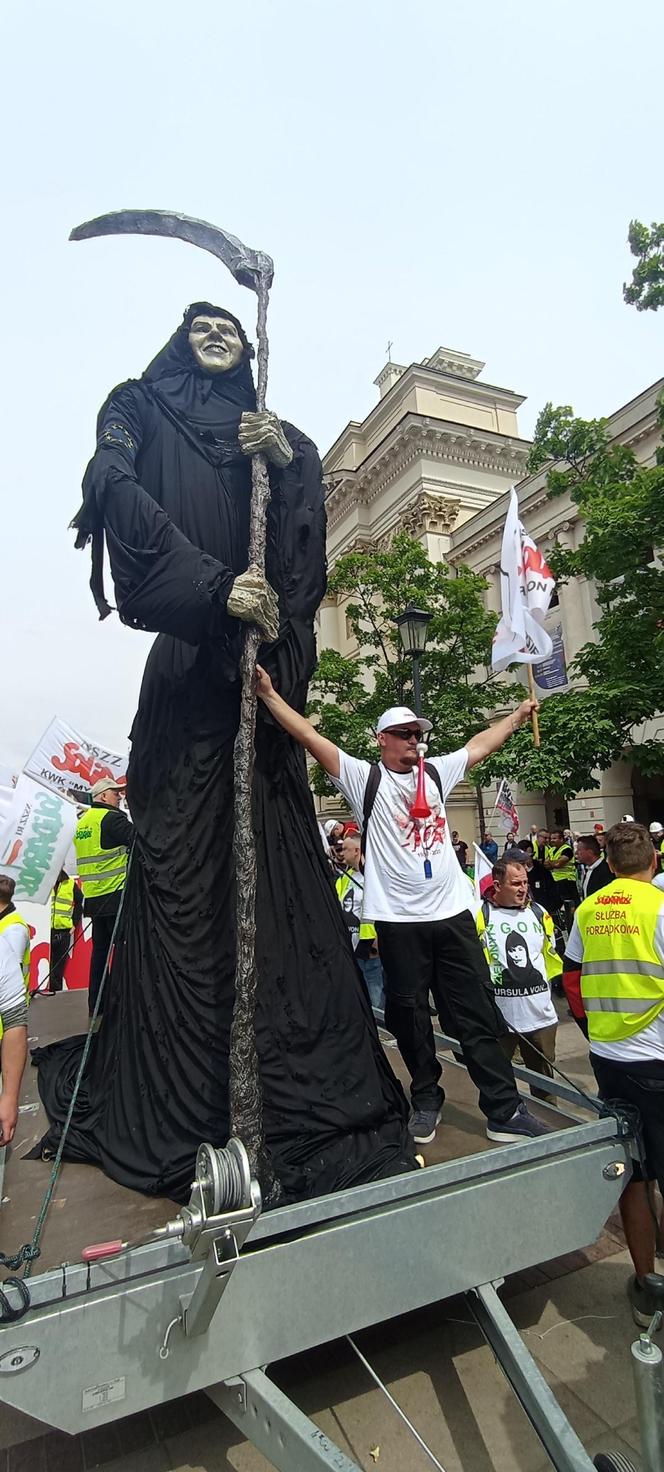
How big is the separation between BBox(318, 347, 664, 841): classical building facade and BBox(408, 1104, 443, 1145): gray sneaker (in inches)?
695

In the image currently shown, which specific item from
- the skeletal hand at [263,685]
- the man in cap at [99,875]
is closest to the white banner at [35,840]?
the man in cap at [99,875]

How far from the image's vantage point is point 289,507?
3297mm

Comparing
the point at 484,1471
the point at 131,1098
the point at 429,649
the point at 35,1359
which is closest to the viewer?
the point at 35,1359

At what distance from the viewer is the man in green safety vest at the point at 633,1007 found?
290 cm

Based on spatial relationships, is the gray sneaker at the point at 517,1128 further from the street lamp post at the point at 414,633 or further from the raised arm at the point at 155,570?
the street lamp post at the point at 414,633

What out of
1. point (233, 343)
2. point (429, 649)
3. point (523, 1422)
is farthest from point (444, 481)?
point (523, 1422)

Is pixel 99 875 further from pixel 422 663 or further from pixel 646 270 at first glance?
pixel 422 663

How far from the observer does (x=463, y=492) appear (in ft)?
98.8

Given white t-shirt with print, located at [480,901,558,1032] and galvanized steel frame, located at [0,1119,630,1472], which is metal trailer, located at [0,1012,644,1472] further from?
white t-shirt with print, located at [480,901,558,1032]

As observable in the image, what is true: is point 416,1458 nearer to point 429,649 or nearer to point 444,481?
point 429,649

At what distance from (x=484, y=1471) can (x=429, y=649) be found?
19133mm

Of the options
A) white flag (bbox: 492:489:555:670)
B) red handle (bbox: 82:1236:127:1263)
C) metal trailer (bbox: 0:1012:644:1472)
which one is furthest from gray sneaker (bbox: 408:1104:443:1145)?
white flag (bbox: 492:489:555:670)

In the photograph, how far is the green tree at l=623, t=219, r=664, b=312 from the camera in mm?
10758

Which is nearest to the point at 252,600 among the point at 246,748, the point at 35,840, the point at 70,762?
the point at 246,748
